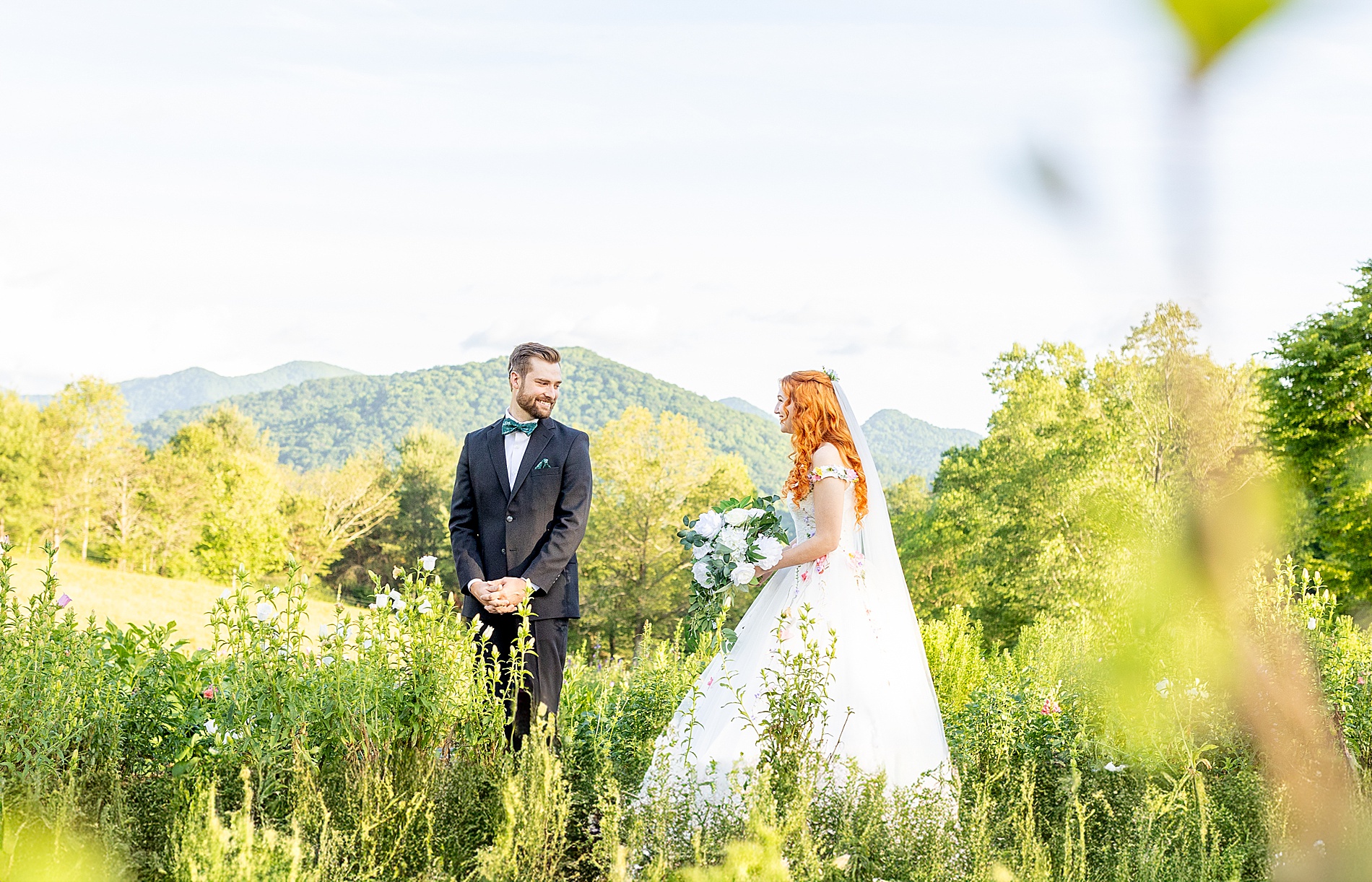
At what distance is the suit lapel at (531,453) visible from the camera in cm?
491

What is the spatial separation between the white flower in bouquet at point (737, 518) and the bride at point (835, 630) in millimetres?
231

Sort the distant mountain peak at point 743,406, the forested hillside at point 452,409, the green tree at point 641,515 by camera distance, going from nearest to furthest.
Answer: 1. the green tree at point 641,515
2. the forested hillside at point 452,409
3. the distant mountain peak at point 743,406

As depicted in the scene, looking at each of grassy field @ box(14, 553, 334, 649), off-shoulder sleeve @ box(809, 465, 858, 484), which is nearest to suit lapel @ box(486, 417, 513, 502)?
off-shoulder sleeve @ box(809, 465, 858, 484)

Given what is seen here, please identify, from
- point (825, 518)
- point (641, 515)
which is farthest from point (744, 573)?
point (641, 515)

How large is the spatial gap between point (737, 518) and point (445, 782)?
67.7 inches

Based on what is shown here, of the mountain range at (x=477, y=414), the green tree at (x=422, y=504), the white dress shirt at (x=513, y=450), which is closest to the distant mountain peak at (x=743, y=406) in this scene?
the mountain range at (x=477, y=414)

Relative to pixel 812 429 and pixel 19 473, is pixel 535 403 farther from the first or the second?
pixel 19 473

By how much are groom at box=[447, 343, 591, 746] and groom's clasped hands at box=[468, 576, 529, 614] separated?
5 cm

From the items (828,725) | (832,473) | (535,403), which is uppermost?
(535,403)

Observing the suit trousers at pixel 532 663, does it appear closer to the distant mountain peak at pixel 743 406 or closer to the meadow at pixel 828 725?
the meadow at pixel 828 725

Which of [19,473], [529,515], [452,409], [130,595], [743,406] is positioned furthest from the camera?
[743,406]

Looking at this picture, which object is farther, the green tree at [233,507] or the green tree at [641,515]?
the green tree at [233,507]

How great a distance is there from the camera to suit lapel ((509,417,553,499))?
4.91 m

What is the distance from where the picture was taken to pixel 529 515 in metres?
4.89
